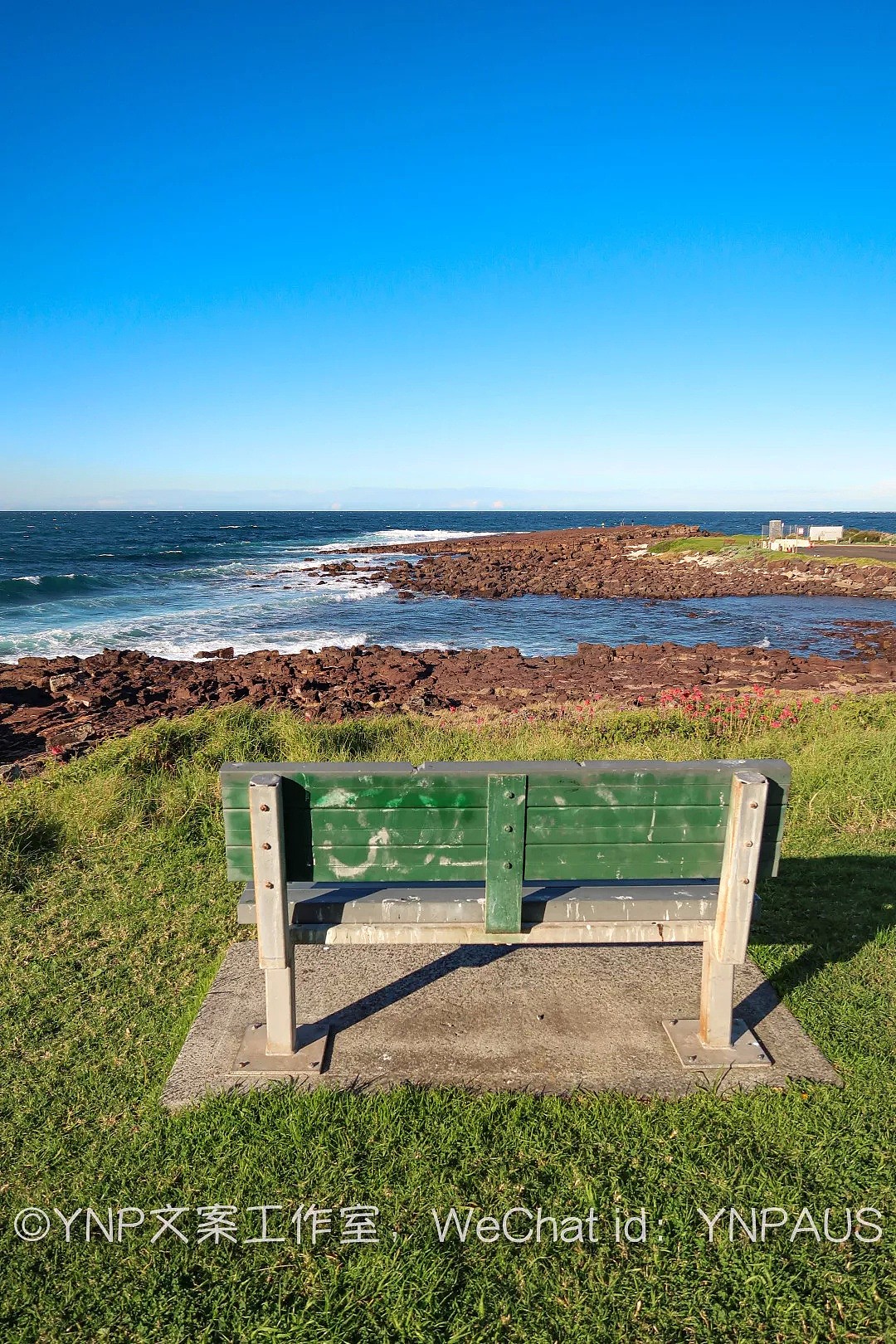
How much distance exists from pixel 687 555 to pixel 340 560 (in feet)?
70.9

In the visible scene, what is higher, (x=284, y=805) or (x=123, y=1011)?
(x=284, y=805)

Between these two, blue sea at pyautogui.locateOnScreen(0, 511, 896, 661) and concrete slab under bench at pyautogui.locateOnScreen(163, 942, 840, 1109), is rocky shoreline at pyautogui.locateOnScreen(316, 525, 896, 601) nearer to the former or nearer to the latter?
blue sea at pyautogui.locateOnScreen(0, 511, 896, 661)

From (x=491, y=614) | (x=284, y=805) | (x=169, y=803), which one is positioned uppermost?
(x=284, y=805)

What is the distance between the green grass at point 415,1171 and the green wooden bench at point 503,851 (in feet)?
1.48

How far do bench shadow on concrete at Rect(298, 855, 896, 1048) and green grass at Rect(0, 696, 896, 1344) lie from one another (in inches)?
1.3

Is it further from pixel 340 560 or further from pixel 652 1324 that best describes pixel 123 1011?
pixel 340 560

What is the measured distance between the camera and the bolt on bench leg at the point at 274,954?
2.94m

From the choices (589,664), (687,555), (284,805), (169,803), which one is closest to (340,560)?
(687,555)

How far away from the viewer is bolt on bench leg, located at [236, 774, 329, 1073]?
116 inches

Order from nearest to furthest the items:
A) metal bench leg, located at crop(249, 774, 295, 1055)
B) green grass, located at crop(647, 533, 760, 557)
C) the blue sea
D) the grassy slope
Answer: metal bench leg, located at crop(249, 774, 295, 1055), the blue sea, the grassy slope, green grass, located at crop(647, 533, 760, 557)

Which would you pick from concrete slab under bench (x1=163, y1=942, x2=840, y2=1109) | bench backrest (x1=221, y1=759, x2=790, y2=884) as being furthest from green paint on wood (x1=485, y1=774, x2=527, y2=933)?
concrete slab under bench (x1=163, y1=942, x2=840, y2=1109)

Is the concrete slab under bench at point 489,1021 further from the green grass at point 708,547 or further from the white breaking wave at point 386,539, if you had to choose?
the white breaking wave at point 386,539

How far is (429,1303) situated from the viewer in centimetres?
223

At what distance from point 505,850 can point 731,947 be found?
1.09 meters
